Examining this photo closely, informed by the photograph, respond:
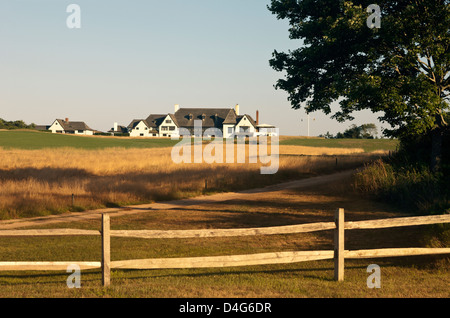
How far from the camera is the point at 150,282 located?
908 cm

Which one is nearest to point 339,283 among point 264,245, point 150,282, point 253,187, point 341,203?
point 150,282

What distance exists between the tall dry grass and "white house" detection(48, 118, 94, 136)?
102932 millimetres

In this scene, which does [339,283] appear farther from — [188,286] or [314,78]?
[314,78]

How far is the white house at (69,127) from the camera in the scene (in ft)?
460

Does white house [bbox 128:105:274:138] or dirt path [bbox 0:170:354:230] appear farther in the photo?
white house [bbox 128:105:274:138]

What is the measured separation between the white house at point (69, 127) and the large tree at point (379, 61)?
128m

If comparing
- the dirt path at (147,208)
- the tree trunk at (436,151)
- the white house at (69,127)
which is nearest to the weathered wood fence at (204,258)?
the dirt path at (147,208)

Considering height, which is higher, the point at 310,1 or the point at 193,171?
the point at 310,1

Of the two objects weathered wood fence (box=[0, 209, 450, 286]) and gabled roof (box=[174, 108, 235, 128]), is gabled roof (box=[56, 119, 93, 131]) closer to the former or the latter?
gabled roof (box=[174, 108, 235, 128])

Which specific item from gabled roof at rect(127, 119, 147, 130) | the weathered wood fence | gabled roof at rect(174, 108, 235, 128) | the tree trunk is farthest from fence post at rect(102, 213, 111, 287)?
gabled roof at rect(127, 119, 147, 130)

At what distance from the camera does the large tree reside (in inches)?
758

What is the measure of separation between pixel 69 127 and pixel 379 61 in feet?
446

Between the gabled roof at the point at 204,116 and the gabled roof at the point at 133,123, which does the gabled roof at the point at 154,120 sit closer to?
the gabled roof at the point at 133,123

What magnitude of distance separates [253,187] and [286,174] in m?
7.30
